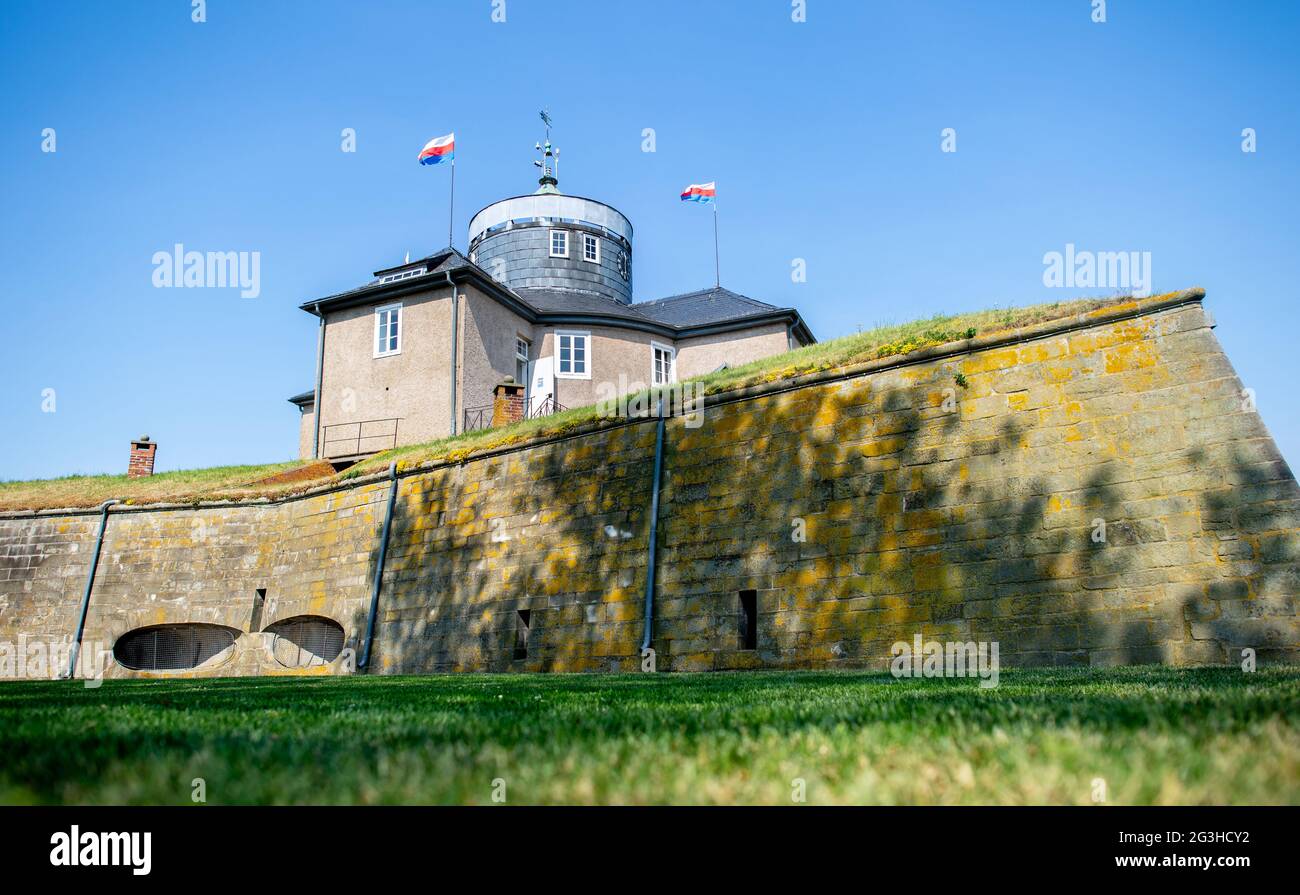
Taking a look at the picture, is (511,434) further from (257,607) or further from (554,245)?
(554,245)

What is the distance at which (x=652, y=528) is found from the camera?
13.2m

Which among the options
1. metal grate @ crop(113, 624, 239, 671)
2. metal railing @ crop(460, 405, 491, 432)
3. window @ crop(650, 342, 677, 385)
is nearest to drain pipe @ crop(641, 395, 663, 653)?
metal grate @ crop(113, 624, 239, 671)

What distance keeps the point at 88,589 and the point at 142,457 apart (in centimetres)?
704

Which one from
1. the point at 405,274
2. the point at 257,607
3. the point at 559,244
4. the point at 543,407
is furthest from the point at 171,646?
the point at 559,244

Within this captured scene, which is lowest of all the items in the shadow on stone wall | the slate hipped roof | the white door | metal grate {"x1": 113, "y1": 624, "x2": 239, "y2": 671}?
metal grate {"x1": 113, "y1": 624, "x2": 239, "y2": 671}

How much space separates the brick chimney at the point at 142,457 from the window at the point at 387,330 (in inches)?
289

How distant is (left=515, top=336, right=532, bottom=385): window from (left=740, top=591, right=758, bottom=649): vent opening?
18072 mm

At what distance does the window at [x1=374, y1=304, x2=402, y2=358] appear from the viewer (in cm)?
2703

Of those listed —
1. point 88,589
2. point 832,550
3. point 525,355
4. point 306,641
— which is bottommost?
point 306,641

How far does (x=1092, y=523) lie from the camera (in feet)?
31.5

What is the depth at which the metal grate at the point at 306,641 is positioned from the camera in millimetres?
17750

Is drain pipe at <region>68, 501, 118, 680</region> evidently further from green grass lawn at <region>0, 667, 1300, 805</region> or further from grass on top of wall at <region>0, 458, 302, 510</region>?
green grass lawn at <region>0, 667, 1300, 805</region>

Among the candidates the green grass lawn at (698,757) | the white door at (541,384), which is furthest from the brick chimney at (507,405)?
the green grass lawn at (698,757)
